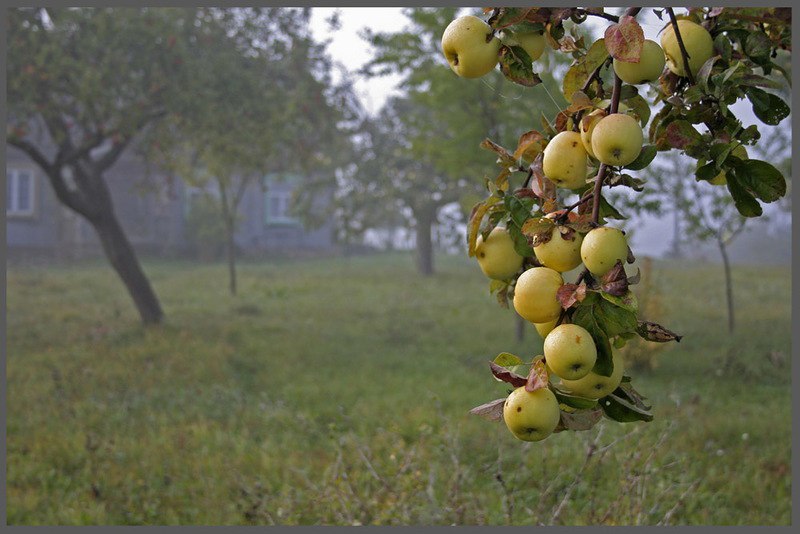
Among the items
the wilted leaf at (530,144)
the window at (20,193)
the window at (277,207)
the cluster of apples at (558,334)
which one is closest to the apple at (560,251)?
the cluster of apples at (558,334)

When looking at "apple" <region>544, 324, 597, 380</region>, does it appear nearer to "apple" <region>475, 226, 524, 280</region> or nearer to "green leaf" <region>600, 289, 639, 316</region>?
"green leaf" <region>600, 289, 639, 316</region>

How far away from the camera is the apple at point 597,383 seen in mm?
840

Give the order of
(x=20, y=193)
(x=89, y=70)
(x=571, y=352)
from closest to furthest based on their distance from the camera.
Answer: (x=571, y=352), (x=89, y=70), (x=20, y=193)

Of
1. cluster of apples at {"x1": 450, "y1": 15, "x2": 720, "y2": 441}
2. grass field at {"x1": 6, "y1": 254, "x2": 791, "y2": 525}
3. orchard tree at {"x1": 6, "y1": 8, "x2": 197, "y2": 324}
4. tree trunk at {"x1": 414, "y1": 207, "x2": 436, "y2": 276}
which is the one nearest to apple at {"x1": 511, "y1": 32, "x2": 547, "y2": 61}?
cluster of apples at {"x1": 450, "y1": 15, "x2": 720, "y2": 441}

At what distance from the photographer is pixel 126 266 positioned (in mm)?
8836

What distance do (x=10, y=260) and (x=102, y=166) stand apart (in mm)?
7711

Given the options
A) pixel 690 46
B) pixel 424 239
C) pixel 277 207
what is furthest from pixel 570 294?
pixel 277 207

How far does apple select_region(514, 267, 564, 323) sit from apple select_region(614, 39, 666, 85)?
283 mm

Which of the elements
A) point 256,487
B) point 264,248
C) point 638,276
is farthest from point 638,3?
point 264,248

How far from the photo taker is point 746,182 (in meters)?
0.98

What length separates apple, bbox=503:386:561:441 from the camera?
0.83 m

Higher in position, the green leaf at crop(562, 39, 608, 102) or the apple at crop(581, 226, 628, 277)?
the green leaf at crop(562, 39, 608, 102)

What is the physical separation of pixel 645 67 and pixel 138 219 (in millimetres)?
17940

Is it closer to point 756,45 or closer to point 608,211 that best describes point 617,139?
point 608,211
